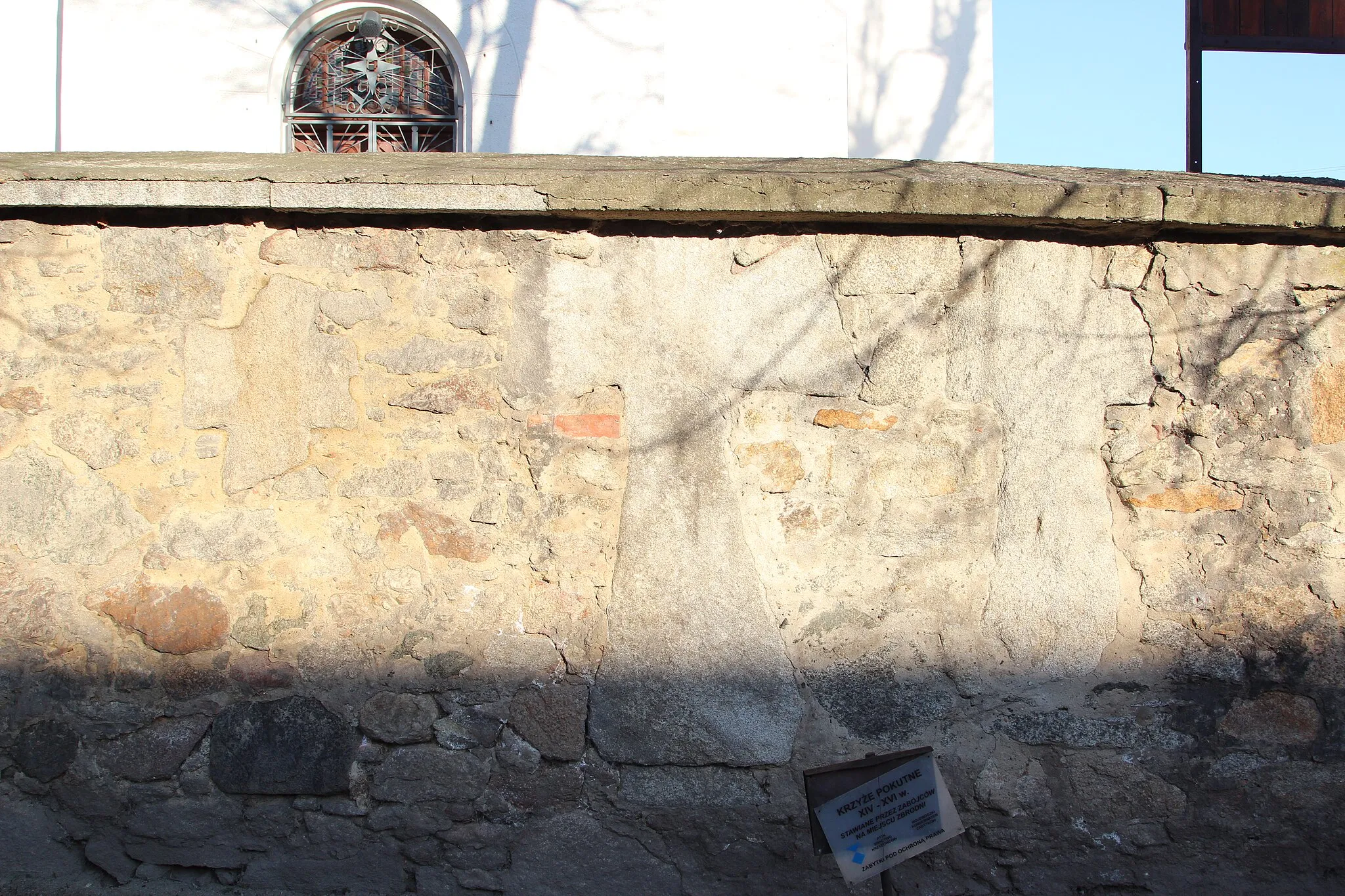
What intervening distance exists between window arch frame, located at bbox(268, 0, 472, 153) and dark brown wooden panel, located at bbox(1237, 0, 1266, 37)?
4898 mm

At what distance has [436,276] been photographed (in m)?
2.67

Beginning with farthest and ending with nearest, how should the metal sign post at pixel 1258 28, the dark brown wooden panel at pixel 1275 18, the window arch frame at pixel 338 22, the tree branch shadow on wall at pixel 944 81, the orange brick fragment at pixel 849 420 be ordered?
1. the tree branch shadow on wall at pixel 944 81
2. the window arch frame at pixel 338 22
3. the dark brown wooden panel at pixel 1275 18
4. the metal sign post at pixel 1258 28
5. the orange brick fragment at pixel 849 420

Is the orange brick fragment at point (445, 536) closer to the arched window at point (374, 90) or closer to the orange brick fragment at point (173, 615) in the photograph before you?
the orange brick fragment at point (173, 615)

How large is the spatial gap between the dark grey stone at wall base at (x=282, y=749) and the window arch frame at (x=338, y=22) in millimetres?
4736

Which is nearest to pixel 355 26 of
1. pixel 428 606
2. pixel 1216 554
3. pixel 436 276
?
pixel 436 276

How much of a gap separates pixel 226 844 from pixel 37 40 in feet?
20.7

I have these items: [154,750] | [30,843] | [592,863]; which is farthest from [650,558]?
[30,843]

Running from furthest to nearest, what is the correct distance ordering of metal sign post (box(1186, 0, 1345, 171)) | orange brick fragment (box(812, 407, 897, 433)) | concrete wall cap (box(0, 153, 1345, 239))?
metal sign post (box(1186, 0, 1345, 171)), orange brick fragment (box(812, 407, 897, 433)), concrete wall cap (box(0, 153, 1345, 239))

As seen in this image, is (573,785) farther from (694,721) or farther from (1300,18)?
(1300,18)

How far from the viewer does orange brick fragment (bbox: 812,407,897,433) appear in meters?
2.66

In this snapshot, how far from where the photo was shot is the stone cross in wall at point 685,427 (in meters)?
2.63

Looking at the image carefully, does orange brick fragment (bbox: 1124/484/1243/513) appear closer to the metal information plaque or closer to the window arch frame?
the metal information plaque

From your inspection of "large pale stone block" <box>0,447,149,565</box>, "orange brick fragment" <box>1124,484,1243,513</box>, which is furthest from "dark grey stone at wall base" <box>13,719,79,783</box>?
"orange brick fragment" <box>1124,484,1243,513</box>

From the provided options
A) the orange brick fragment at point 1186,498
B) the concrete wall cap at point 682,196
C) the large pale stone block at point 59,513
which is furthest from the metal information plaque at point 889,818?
the large pale stone block at point 59,513
